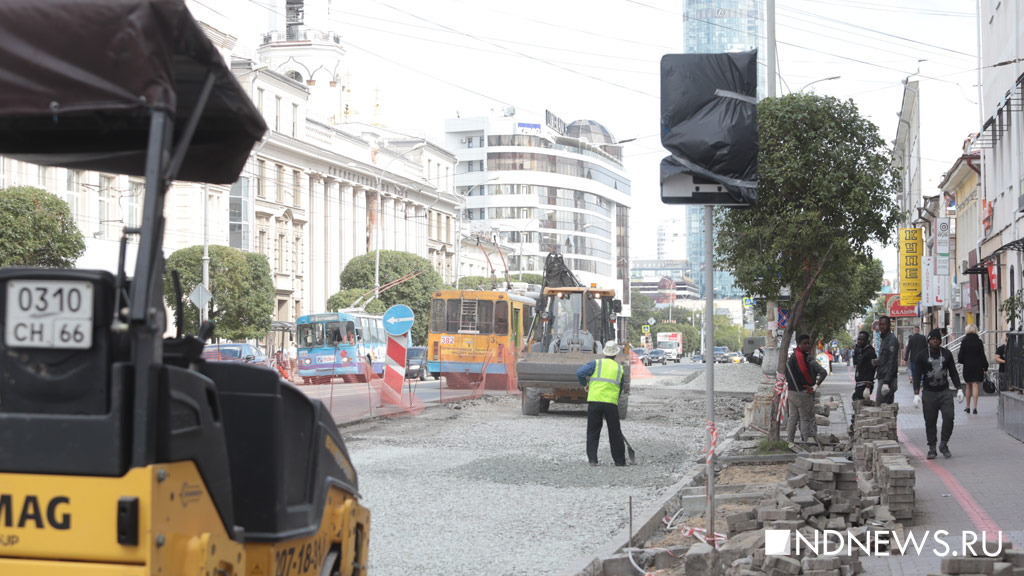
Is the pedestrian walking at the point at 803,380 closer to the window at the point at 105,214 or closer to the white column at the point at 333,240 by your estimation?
the window at the point at 105,214

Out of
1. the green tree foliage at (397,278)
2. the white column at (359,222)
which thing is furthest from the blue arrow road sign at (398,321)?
the white column at (359,222)

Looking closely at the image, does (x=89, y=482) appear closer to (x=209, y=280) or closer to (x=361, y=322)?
(x=361, y=322)

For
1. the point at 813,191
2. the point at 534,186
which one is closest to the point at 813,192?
the point at 813,191

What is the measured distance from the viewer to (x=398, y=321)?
923 inches

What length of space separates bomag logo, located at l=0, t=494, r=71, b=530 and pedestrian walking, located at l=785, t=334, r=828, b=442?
12663mm

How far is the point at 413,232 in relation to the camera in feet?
291

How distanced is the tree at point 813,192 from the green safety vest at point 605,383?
238cm

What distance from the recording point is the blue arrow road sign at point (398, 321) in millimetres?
23422

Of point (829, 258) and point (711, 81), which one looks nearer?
point (711, 81)

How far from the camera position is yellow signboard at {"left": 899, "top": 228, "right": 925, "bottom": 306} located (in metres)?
55.1

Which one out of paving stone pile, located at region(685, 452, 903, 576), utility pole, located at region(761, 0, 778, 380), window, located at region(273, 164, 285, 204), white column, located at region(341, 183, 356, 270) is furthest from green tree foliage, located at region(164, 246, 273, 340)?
paving stone pile, located at region(685, 452, 903, 576)

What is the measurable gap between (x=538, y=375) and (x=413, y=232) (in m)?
66.0

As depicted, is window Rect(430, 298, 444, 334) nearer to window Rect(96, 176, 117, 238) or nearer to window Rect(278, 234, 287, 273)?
window Rect(96, 176, 117, 238)

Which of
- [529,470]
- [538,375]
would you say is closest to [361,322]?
[538,375]
